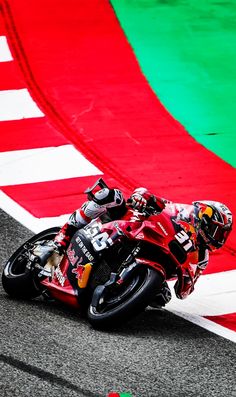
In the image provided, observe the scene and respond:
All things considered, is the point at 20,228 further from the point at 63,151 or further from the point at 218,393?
the point at 218,393

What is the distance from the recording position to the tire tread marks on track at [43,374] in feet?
27.5

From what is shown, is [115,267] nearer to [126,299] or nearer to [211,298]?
[126,299]

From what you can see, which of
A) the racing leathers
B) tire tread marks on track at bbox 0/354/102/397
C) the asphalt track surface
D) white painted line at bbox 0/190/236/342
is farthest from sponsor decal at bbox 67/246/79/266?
tire tread marks on track at bbox 0/354/102/397

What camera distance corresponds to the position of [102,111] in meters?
16.3

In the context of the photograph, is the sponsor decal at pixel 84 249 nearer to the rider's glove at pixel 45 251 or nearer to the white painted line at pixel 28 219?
the rider's glove at pixel 45 251

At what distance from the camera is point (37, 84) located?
17.1 metres

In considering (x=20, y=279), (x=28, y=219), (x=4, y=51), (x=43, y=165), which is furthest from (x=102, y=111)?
(x=20, y=279)

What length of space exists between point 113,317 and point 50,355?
3.09 ft

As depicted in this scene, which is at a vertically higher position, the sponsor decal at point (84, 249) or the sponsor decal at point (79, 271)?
the sponsor decal at point (84, 249)

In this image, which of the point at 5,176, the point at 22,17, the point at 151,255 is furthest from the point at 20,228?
the point at 22,17

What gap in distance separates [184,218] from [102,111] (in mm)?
6169

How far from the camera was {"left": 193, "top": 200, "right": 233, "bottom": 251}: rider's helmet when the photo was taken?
10.3 m

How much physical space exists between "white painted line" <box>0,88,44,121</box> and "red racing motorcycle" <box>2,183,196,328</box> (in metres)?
5.67

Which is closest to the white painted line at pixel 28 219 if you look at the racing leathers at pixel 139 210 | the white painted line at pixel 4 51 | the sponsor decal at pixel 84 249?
the racing leathers at pixel 139 210
